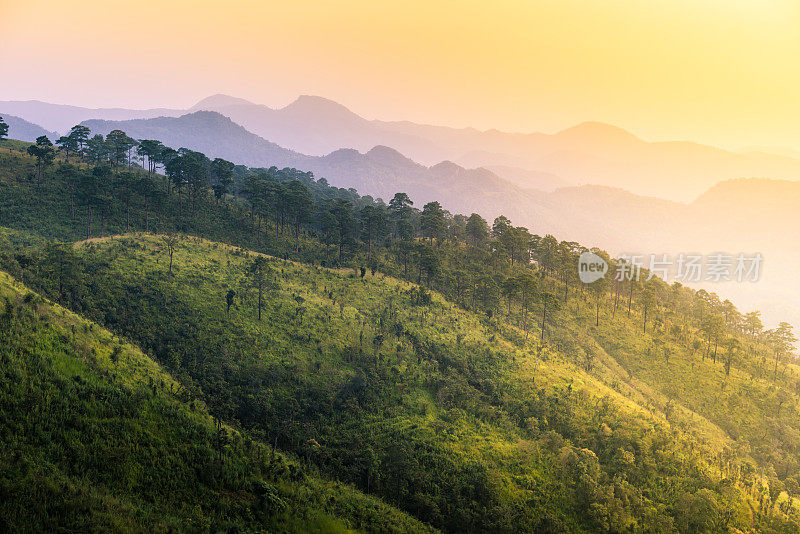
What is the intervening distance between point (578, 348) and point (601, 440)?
36.9 m

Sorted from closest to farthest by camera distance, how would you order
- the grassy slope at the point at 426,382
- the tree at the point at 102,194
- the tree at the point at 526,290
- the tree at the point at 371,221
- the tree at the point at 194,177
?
the grassy slope at the point at 426,382, the tree at the point at 102,194, the tree at the point at 526,290, the tree at the point at 194,177, the tree at the point at 371,221

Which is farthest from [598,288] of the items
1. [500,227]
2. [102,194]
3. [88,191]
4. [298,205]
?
[88,191]

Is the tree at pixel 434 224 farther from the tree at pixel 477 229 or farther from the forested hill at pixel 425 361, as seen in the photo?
the tree at pixel 477 229

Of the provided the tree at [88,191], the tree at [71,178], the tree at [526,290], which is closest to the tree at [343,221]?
the tree at [526,290]

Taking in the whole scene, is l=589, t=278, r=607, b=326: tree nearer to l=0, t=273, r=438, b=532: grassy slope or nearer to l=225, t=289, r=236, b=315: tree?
l=225, t=289, r=236, b=315: tree

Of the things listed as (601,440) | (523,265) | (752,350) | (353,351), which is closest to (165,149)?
(353,351)

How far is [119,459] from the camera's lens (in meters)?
20.4

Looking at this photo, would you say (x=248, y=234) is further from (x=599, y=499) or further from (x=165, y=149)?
(x=599, y=499)

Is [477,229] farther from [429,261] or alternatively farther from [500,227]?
[429,261]

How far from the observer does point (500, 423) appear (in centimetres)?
4172

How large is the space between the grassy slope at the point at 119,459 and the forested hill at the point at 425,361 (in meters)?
2.67

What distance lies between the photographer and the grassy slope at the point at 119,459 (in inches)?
657

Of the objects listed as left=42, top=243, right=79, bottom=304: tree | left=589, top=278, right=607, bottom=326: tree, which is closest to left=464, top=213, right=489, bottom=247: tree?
left=589, top=278, right=607, bottom=326: tree

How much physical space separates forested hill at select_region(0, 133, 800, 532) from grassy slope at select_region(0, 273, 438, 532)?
8.77 ft
